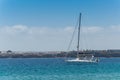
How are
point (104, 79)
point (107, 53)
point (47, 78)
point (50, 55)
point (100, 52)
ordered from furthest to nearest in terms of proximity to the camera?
point (50, 55), point (107, 53), point (100, 52), point (47, 78), point (104, 79)

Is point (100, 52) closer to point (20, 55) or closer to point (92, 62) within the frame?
point (20, 55)

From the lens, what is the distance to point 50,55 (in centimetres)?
16675

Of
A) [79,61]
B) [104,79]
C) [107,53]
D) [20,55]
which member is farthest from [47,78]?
[20,55]

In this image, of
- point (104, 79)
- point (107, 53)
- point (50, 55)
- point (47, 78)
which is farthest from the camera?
point (50, 55)

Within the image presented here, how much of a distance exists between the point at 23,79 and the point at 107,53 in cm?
12100

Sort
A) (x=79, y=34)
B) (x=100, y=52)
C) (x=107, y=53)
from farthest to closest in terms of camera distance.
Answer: (x=107, y=53) → (x=100, y=52) → (x=79, y=34)

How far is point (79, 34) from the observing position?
2443 inches

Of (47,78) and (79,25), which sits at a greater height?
(79,25)

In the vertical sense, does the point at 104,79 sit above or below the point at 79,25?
below

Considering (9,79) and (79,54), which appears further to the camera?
(79,54)

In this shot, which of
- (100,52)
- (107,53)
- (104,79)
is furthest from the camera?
(107,53)

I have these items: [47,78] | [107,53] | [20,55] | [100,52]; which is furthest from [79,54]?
[20,55]

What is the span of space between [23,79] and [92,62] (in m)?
29.7

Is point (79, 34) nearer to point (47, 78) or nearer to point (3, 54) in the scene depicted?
point (47, 78)
